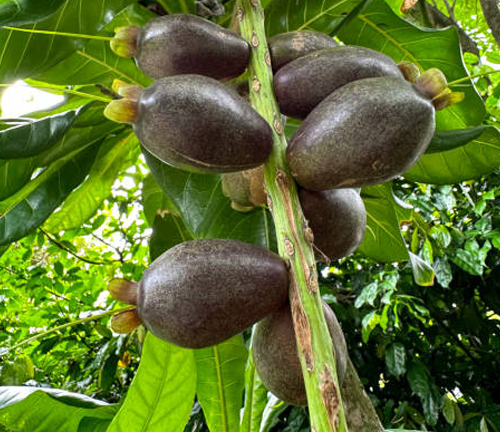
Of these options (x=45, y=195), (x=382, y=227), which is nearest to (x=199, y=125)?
(x=45, y=195)

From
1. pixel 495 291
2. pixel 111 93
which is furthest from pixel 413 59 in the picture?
pixel 495 291

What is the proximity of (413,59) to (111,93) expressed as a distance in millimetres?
627

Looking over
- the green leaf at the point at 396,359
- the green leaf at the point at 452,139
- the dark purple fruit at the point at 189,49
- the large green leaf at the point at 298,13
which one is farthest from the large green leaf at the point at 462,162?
the green leaf at the point at 396,359

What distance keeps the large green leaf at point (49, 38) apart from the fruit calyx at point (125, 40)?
130 mm

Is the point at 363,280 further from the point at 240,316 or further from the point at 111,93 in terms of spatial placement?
the point at 240,316

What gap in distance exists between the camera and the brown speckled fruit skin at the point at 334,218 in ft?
2.06

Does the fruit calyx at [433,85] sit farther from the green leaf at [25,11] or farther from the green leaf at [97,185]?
the green leaf at [97,185]

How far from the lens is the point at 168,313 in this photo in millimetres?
528

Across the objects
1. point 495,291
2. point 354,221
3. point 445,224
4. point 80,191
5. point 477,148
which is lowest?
point 495,291

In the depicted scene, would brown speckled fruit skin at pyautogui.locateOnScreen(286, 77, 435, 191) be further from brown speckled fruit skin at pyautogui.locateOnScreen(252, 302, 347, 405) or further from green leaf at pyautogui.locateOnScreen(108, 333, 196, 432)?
green leaf at pyautogui.locateOnScreen(108, 333, 196, 432)

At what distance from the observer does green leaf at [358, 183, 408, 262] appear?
3.69ft

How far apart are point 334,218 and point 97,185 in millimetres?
872

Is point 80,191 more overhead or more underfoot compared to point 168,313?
more underfoot

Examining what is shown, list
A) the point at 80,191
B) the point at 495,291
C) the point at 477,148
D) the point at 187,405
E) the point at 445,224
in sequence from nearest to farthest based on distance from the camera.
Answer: the point at 187,405
the point at 477,148
the point at 80,191
the point at 445,224
the point at 495,291
